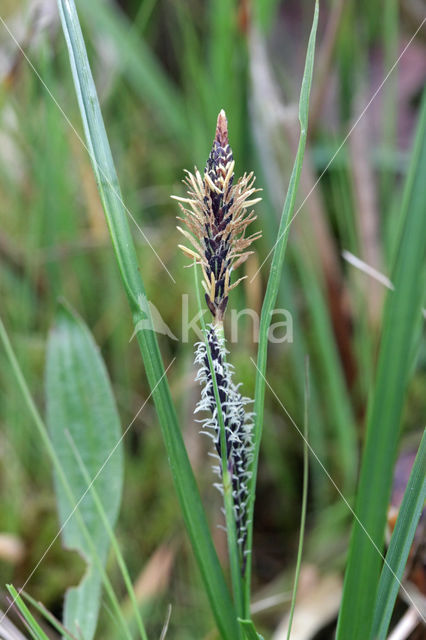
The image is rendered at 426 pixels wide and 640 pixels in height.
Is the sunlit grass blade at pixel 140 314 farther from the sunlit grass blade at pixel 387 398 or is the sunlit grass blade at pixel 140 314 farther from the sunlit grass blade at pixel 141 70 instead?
the sunlit grass blade at pixel 141 70

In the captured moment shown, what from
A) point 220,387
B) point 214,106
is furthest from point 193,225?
point 214,106

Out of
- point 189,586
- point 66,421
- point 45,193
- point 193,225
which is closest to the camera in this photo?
point 193,225

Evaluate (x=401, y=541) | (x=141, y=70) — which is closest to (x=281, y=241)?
(x=401, y=541)

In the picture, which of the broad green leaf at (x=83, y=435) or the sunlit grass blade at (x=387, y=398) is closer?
the sunlit grass blade at (x=387, y=398)

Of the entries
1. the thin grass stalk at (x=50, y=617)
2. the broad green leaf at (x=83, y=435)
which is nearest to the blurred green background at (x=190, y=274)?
the broad green leaf at (x=83, y=435)

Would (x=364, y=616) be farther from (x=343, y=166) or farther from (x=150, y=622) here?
(x=343, y=166)
